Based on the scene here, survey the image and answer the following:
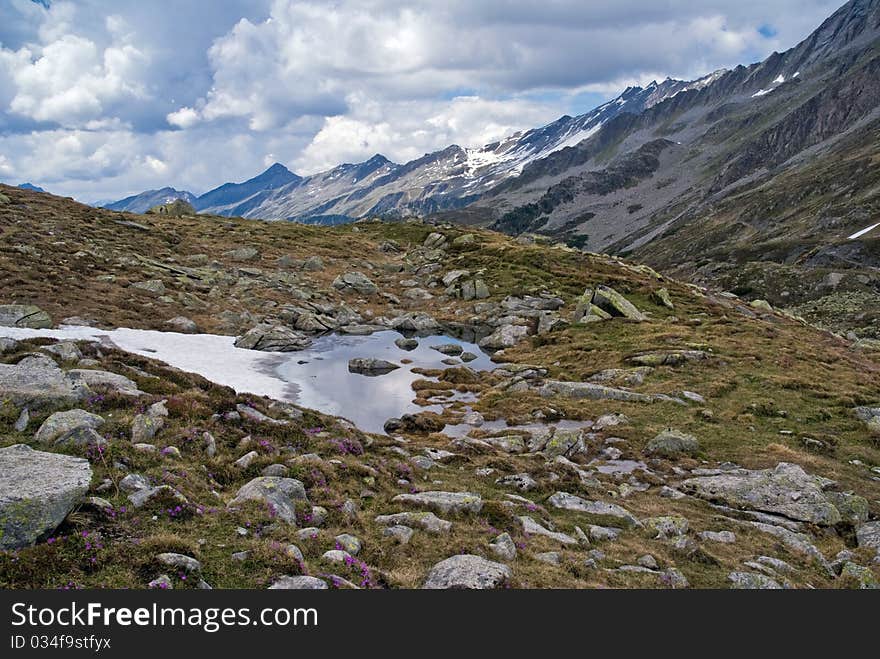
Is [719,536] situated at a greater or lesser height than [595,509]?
lesser

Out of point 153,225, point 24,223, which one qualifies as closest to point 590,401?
point 24,223

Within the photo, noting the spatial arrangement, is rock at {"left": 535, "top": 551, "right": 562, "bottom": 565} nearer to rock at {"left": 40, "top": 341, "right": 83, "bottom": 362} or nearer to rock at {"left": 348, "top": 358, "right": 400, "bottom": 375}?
rock at {"left": 40, "top": 341, "right": 83, "bottom": 362}

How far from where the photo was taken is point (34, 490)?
917 cm

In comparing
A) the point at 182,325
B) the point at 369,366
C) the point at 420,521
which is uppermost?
the point at 182,325

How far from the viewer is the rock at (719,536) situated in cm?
1571

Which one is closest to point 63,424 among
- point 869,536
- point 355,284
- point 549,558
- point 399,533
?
point 399,533

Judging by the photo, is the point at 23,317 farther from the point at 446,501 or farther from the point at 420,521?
the point at 420,521

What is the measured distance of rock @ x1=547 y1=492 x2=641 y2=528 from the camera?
16.0 meters

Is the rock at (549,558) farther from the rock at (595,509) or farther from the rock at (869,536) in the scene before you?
the rock at (869,536)

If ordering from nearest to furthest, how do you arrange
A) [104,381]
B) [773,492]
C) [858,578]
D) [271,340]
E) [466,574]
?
1. [466,574]
2. [858,578]
3. [104,381]
4. [773,492]
5. [271,340]

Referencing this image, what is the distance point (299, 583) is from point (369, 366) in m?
29.9

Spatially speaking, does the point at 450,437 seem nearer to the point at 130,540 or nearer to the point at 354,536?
the point at 354,536

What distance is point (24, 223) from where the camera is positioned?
53.6 m

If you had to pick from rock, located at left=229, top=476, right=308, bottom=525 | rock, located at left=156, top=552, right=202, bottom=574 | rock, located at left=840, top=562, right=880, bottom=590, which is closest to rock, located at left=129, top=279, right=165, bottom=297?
rock, located at left=229, top=476, right=308, bottom=525
